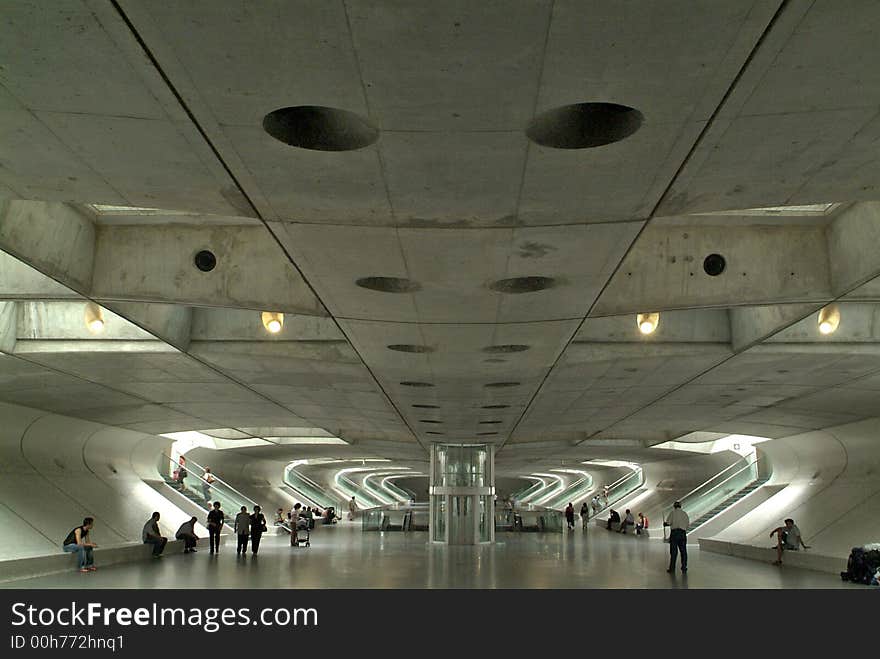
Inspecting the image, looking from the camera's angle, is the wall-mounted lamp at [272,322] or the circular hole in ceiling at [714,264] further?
the wall-mounted lamp at [272,322]

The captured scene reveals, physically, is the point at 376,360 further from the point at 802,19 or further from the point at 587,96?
the point at 802,19

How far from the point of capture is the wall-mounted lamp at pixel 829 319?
1180cm

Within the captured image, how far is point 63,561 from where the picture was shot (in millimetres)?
15086

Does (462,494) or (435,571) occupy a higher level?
(462,494)

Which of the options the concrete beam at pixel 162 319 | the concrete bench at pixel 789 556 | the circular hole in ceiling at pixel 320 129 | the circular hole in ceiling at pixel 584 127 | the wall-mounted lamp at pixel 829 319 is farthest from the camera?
the concrete bench at pixel 789 556

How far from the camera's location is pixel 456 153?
16.9 ft

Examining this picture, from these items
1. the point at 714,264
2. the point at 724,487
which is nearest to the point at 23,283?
the point at 714,264

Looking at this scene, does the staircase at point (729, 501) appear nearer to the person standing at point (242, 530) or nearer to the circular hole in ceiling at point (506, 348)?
the person standing at point (242, 530)

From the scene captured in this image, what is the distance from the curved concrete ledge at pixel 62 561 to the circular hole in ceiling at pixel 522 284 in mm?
10049

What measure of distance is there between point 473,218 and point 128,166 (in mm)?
2643

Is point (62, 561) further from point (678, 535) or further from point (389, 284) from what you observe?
point (678, 535)

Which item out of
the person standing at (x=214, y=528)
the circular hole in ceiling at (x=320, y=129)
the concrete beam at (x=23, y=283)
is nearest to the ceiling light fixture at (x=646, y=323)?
the concrete beam at (x=23, y=283)

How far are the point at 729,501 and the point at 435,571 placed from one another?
17387mm

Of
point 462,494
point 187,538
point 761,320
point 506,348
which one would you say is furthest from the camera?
point 462,494
